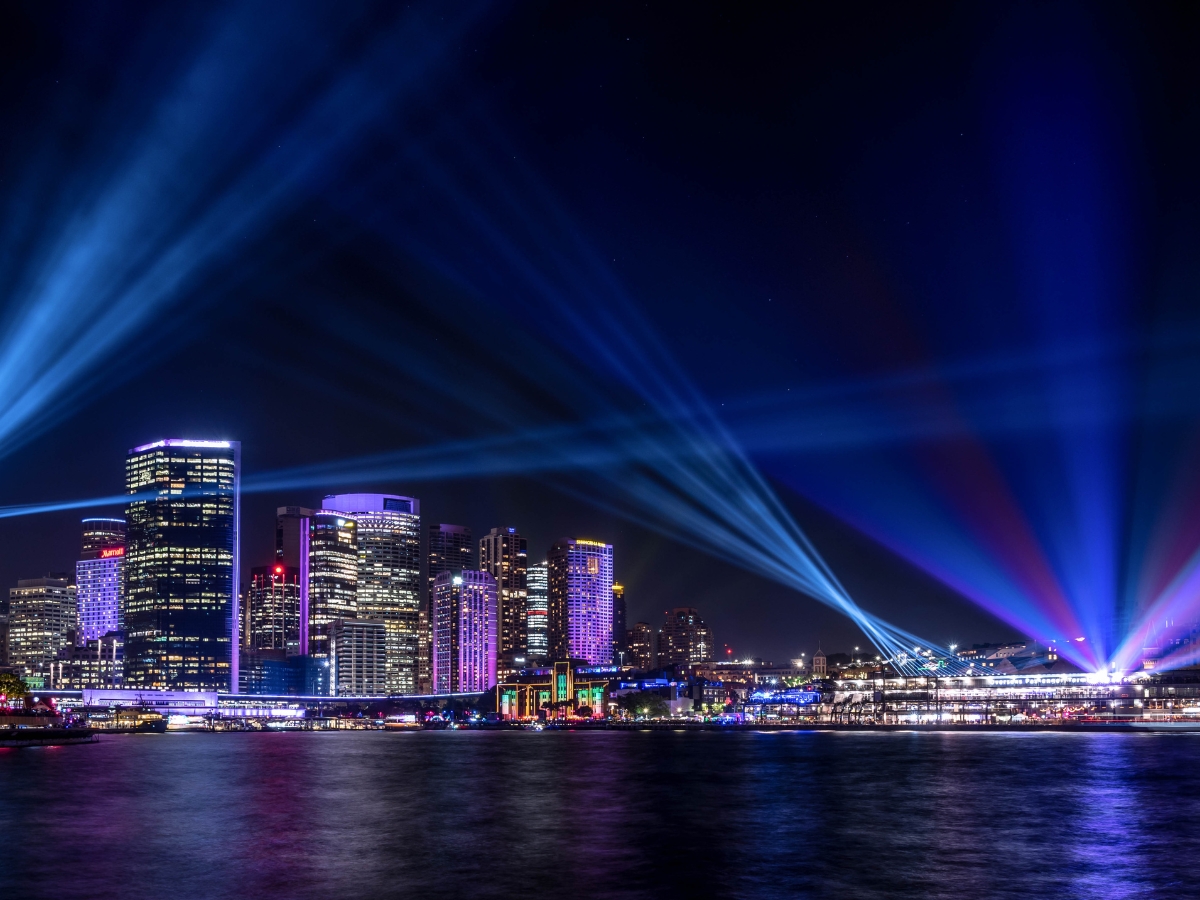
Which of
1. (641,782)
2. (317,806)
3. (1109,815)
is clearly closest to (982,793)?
(1109,815)

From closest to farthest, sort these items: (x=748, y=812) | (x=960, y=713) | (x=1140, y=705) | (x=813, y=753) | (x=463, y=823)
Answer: (x=463, y=823)
(x=748, y=812)
(x=813, y=753)
(x=1140, y=705)
(x=960, y=713)

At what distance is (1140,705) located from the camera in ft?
538

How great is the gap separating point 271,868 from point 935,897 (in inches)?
792

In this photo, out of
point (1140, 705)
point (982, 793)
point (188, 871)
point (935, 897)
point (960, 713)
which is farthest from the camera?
point (960, 713)

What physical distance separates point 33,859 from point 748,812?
1137 inches

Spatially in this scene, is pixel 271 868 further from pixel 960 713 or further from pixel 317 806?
pixel 960 713

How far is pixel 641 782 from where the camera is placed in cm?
6831

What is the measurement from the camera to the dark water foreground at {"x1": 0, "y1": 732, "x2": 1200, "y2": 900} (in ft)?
110

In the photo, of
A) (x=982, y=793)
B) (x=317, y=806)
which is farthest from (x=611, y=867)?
(x=982, y=793)

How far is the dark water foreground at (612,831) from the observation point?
3366cm

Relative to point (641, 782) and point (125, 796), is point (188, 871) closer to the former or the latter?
point (125, 796)

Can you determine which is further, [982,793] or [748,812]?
[982,793]

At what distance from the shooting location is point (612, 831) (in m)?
44.7

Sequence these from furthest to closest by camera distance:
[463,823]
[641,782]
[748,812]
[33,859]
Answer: [641,782] < [748,812] < [463,823] < [33,859]
